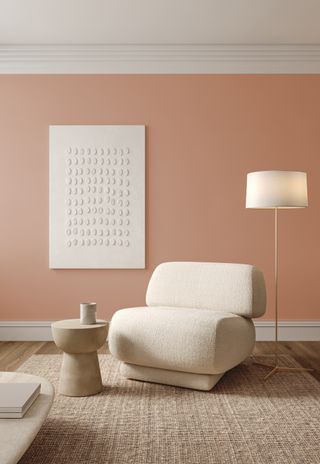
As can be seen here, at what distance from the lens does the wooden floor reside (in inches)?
154

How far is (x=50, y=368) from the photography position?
3.73 metres

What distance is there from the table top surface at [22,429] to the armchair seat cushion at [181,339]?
1.01m

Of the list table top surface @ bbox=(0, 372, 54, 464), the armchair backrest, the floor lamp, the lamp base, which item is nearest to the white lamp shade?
the floor lamp

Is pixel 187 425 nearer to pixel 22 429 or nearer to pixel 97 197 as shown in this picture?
pixel 22 429

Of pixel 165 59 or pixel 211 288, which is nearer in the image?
pixel 211 288

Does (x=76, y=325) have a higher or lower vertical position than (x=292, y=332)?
higher

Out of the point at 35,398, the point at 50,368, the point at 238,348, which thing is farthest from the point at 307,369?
the point at 35,398

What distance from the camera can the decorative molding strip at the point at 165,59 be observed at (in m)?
4.76

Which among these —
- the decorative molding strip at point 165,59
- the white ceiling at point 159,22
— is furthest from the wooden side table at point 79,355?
the decorative molding strip at point 165,59

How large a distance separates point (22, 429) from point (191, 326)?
1.47 metres

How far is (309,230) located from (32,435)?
3.59 meters

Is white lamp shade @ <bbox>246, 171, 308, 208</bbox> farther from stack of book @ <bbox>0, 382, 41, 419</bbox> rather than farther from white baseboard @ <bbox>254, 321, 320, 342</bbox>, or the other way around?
stack of book @ <bbox>0, 382, 41, 419</bbox>

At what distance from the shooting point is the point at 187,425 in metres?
2.60

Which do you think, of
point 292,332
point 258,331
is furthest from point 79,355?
point 292,332
